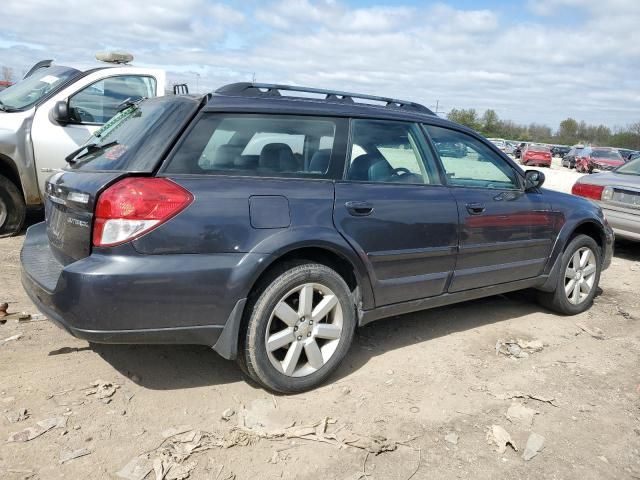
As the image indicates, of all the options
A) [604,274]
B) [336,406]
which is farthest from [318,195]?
[604,274]

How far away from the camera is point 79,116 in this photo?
20.5 feet

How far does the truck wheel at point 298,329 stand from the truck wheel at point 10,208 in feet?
14.3

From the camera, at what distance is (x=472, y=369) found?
3877 millimetres

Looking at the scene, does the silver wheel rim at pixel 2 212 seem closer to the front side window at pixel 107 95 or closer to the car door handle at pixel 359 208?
the front side window at pixel 107 95

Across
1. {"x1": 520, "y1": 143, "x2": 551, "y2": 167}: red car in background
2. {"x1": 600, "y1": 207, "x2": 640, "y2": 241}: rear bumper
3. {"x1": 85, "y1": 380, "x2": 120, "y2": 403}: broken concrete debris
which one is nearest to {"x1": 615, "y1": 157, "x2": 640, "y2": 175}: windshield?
{"x1": 600, "y1": 207, "x2": 640, "y2": 241}: rear bumper

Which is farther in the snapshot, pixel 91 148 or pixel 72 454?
pixel 91 148

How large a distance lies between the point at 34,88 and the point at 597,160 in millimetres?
33681

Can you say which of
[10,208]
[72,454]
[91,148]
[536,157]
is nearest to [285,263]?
[72,454]

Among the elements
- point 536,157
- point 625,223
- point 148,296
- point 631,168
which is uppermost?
point 631,168

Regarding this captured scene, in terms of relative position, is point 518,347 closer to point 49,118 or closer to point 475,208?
point 475,208

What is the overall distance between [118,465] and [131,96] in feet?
16.2

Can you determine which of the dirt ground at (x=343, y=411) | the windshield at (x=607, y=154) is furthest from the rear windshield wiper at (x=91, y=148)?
the windshield at (x=607, y=154)

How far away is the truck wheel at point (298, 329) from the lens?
122 inches

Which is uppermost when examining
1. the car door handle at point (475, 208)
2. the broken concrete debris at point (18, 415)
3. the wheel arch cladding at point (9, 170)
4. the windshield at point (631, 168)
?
the windshield at point (631, 168)
